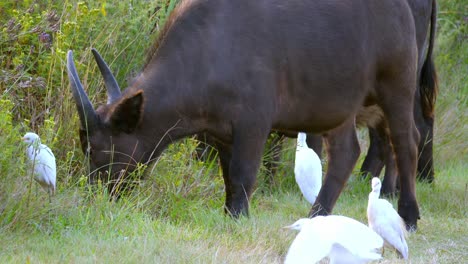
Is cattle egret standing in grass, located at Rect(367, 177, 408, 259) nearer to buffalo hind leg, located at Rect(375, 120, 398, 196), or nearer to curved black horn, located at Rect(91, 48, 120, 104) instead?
curved black horn, located at Rect(91, 48, 120, 104)

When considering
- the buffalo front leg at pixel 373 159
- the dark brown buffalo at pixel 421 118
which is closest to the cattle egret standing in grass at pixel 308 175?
the dark brown buffalo at pixel 421 118

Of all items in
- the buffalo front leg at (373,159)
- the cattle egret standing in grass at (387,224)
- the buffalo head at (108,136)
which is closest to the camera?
the cattle egret standing in grass at (387,224)

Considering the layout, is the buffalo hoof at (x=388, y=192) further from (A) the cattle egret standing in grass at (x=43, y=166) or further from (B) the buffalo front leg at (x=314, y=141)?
(A) the cattle egret standing in grass at (x=43, y=166)

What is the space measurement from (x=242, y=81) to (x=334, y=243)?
213 centimetres

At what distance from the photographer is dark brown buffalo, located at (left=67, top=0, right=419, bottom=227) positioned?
802 centimetres

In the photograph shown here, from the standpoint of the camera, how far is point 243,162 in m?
8.07

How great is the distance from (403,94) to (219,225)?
2.21m

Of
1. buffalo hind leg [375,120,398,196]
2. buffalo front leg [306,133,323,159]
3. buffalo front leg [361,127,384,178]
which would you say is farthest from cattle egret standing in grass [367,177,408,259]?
buffalo front leg [361,127,384,178]

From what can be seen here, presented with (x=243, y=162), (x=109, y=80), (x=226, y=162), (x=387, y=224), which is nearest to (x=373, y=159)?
(x=226, y=162)

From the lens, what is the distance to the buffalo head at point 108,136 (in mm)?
8039

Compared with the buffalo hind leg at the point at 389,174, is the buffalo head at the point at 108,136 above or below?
above

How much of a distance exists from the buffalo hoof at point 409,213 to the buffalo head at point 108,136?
7.48 ft

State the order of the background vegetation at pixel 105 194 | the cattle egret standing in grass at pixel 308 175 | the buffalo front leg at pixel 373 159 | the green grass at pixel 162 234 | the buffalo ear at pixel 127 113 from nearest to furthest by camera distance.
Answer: the green grass at pixel 162 234 < the background vegetation at pixel 105 194 < the buffalo ear at pixel 127 113 < the cattle egret standing in grass at pixel 308 175 < the buffalo front leg at pixel 373 159

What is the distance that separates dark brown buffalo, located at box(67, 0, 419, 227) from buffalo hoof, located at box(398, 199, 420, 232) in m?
0.65
